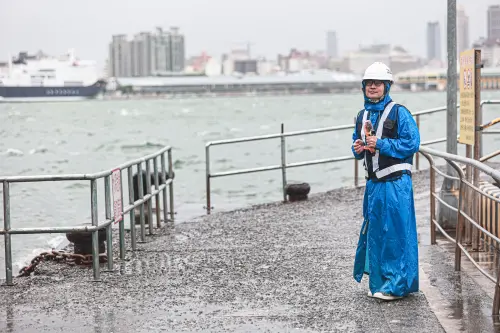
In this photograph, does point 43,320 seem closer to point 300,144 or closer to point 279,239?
point 279,239

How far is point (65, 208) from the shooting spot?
23.5m

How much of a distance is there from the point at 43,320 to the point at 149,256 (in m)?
3.09

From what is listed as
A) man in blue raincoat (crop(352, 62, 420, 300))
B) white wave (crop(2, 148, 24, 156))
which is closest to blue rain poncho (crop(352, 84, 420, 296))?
man in blue raincoat (crop(352, 62, 420, 300))

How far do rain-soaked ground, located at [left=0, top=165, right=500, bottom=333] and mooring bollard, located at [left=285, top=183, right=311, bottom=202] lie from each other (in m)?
3.91

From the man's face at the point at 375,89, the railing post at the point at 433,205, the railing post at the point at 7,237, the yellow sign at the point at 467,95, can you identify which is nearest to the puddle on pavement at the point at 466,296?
the railing post at the point at 433,205

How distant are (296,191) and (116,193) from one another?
6335 mm

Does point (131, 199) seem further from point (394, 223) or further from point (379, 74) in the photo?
point (379, 74)

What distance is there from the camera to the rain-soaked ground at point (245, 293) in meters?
7.14

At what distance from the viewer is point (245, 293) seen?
27.0 ft

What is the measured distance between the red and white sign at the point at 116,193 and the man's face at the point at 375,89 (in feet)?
10.0

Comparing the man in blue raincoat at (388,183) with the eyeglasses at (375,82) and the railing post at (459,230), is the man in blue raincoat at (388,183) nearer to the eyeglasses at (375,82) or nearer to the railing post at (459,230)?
the eyeglasses at (375,82)

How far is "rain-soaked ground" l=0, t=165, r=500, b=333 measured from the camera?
714cm

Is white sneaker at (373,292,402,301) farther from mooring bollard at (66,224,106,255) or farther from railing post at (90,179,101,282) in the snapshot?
mooring bollard at (66,224,106,255)

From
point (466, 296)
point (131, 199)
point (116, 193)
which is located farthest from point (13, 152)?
point (466, 296)
